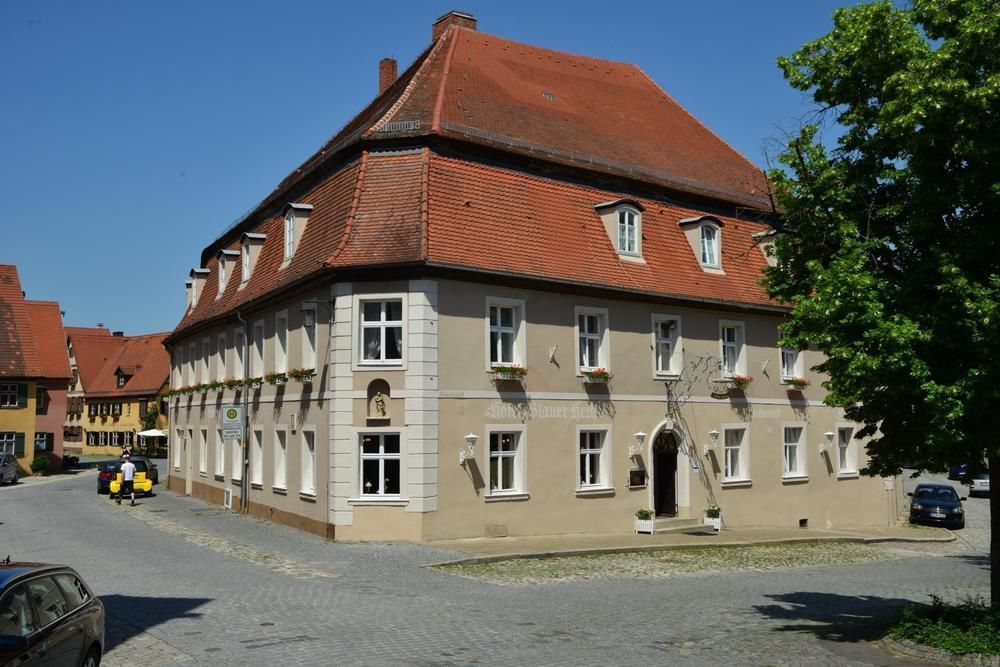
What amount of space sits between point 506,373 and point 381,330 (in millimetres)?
3060

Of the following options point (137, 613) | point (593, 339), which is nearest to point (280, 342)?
point (593, 339)

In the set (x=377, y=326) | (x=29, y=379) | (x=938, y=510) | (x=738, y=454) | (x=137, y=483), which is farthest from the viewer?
(x=29, y=379)

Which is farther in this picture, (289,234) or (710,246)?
(710,246)

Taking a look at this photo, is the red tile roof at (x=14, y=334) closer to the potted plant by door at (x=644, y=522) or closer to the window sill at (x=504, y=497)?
the window sill at (x=504, y=497)

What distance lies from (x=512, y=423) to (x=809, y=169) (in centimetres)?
1175

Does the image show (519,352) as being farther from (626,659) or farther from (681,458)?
(626,659)

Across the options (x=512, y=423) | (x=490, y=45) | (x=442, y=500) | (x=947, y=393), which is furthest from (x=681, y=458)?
(x=947, y=393)

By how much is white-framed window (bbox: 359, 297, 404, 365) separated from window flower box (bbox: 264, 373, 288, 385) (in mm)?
3935

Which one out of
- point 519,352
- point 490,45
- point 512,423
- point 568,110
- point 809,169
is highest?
point 490,45

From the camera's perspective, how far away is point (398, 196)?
22844 mm

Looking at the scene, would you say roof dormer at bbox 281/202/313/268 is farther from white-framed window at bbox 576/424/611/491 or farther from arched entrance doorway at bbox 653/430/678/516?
arched entrance doorway at bbox 653/430/678/516

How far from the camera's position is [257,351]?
92.8ft

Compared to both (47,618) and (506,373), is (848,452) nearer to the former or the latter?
(506,373)

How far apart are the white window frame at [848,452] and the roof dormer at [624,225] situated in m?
10.4
